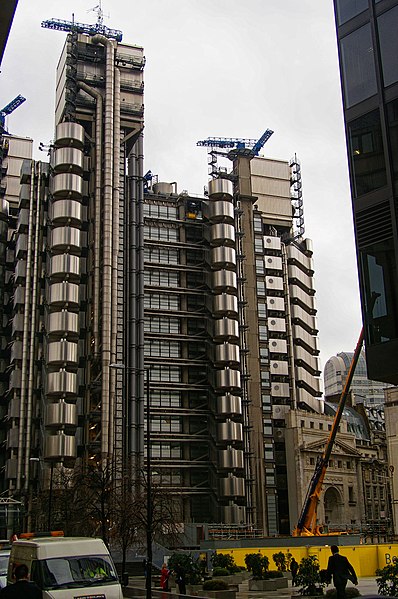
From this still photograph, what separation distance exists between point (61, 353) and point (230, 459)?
23069 mm

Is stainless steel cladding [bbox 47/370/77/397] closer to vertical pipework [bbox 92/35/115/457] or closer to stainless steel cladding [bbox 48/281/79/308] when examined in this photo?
vertical pipework [bbox 92/35/115/457]

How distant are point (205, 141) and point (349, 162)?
327ft

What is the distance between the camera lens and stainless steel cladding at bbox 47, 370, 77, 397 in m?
80.7

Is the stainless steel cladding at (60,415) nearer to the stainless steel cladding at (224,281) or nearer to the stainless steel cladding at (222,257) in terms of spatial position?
the stainless steel cladding at (224,281)

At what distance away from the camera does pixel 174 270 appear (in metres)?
102

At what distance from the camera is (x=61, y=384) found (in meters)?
80.9

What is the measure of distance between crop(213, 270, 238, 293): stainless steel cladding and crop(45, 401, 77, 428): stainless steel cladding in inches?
995

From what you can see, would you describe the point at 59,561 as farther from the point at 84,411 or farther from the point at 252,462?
the point at 252,462

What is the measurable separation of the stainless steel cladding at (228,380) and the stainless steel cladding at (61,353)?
61.4ft

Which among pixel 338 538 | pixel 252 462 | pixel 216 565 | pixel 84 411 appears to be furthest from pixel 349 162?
pixel 252 462

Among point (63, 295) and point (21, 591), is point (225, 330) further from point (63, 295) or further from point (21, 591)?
point (21, 591)

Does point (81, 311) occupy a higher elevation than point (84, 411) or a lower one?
higher

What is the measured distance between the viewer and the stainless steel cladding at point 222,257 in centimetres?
9819

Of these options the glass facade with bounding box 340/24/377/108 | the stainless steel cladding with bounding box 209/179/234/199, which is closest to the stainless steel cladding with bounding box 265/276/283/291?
the stainless steel cladding with bounding box 209/179/234/199
